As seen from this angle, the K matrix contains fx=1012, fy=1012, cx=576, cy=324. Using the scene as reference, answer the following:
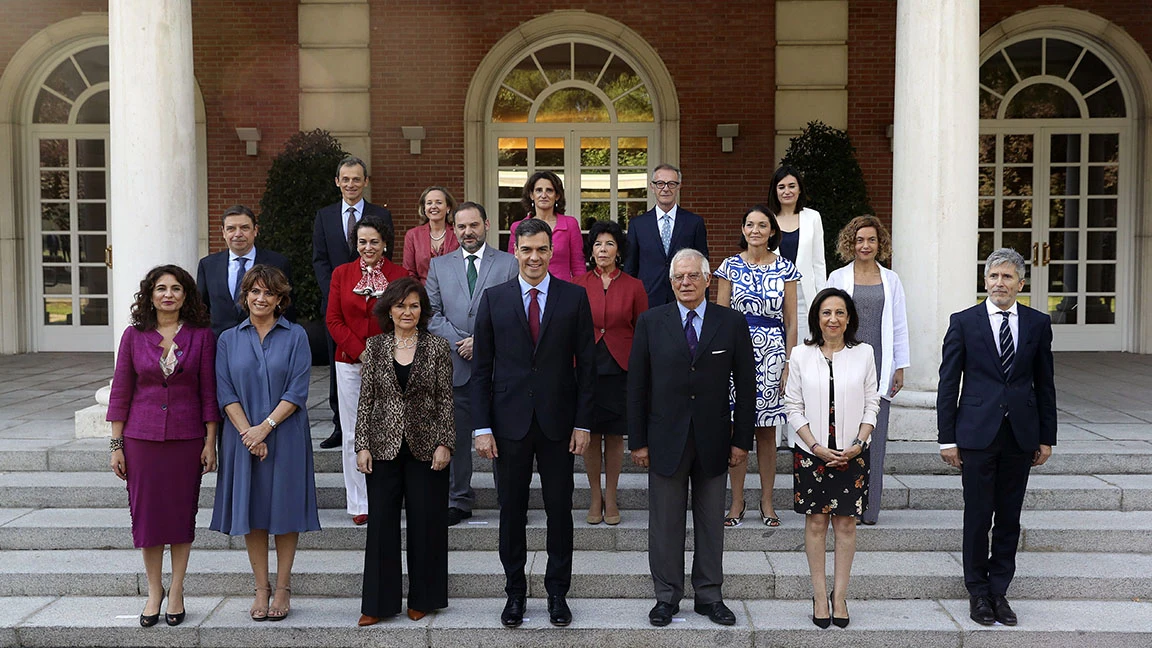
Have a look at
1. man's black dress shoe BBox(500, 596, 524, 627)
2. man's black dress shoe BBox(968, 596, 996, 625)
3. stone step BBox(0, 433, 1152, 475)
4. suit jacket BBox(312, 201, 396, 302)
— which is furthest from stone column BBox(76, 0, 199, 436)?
man's black dress shoe BBox(968, 596, 996, 625)

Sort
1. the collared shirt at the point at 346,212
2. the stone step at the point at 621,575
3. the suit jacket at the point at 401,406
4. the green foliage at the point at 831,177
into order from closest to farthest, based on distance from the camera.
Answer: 1. the suit jacket at the point at 401,406
2. the stone step at the point at 621,575
3. the collared shirt at the point at 346,212
4. the green foliage at the point at 831,177

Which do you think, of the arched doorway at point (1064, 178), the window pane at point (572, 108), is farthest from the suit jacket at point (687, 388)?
the arched doorway at point (1064, 178)

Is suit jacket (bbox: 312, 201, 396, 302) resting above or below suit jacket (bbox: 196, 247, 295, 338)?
above

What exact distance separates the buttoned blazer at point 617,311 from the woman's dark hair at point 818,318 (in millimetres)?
1101

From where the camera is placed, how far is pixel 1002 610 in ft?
16.1

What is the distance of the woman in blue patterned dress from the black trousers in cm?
181

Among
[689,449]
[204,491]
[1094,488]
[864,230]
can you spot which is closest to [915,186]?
[864,230]

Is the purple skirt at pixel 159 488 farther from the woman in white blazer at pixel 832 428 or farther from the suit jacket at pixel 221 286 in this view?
the woman in white blazer at pixel 832 428

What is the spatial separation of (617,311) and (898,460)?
7.62ft

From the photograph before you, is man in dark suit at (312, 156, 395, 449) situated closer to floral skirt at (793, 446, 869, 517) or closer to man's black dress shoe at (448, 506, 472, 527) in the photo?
man's black dress shoe at (448, 506, 472, 527)

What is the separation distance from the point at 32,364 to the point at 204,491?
20.7 ft

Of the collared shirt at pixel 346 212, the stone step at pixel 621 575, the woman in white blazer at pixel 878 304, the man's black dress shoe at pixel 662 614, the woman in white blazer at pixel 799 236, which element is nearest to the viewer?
the man's black dress shoe at pixel 662 614

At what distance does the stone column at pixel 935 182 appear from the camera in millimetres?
7070

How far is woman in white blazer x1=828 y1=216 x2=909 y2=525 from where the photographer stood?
5617 mm
